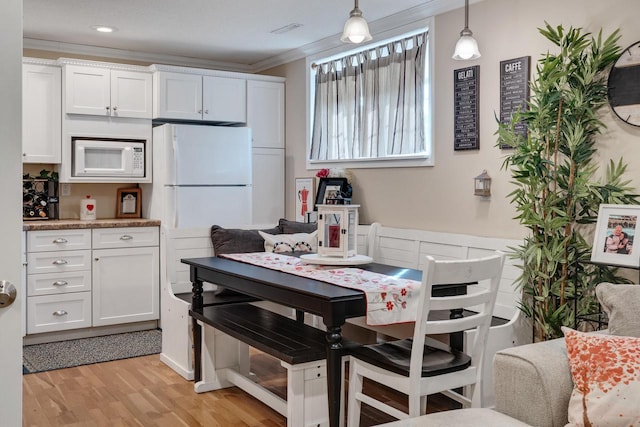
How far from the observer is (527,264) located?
333 cm

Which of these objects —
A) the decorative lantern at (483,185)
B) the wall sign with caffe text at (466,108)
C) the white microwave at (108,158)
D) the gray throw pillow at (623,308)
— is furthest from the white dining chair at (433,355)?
the white microwave at (108,158)

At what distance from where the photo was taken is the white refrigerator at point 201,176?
523 centimetres

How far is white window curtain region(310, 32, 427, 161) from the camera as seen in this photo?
14.9ft

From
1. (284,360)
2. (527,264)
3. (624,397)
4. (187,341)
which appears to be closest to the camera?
(624,397)

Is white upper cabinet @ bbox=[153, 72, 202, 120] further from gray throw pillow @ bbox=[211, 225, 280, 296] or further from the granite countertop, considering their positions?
gray throw pillow @ bbox=[211, 225, 280, 296]

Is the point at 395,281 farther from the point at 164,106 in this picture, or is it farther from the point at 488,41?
the point at 164,106

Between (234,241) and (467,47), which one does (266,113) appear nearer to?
(234,241)

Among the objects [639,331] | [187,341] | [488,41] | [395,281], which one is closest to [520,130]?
[488,41]

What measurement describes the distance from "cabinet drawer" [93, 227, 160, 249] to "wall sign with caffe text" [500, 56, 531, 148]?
297 centimetres

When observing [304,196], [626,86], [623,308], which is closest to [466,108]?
[626,86]

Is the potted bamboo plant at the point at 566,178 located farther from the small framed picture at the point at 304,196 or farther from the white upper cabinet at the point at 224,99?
the white upper cabinet at the point at 224,99

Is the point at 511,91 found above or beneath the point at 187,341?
above

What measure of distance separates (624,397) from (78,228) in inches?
165

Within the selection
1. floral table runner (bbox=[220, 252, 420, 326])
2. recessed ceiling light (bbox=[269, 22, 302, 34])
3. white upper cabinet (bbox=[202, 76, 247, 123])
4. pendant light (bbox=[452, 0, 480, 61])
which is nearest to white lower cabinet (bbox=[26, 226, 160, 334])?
white upper cabinet (bbox=[202, 76, 247, 123])
